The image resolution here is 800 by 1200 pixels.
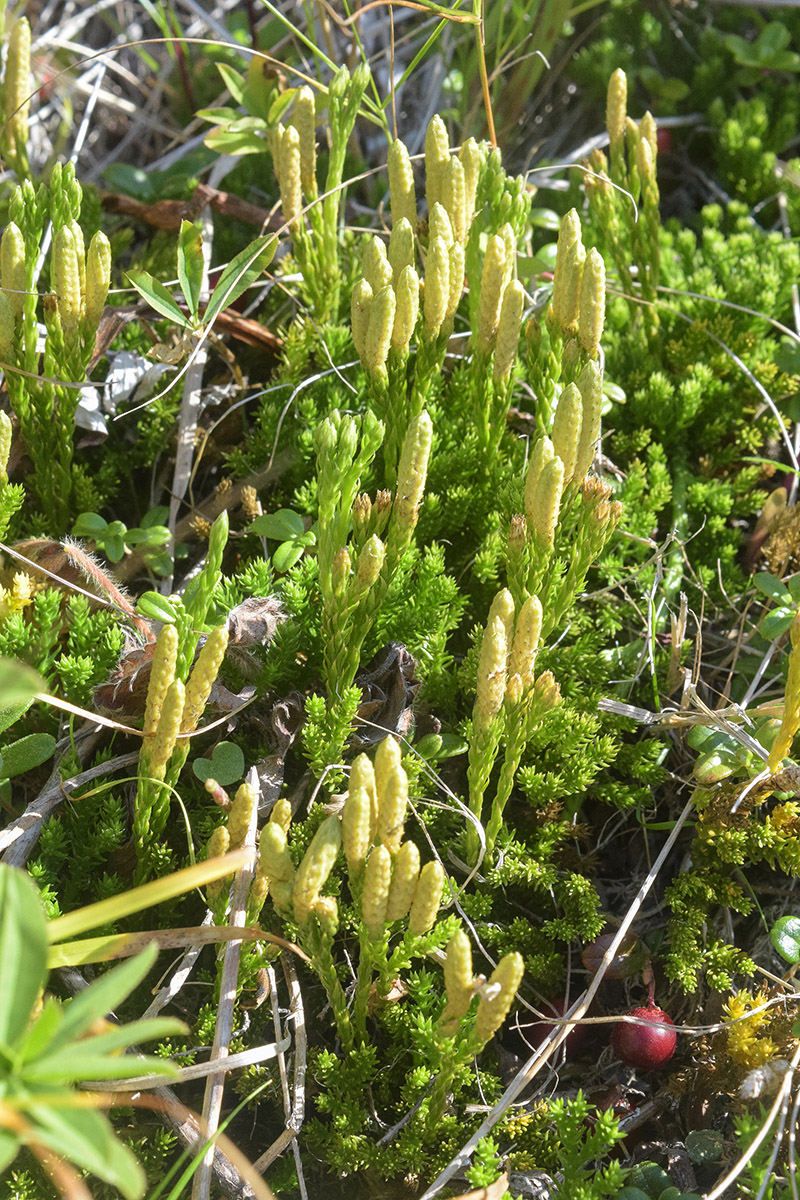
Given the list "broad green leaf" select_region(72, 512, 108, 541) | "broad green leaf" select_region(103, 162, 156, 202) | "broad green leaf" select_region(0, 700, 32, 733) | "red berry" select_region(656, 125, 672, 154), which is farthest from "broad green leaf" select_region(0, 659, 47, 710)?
"red berry" select_region(656, 125, 672, 154)

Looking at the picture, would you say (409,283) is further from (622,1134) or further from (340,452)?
(622,1134)

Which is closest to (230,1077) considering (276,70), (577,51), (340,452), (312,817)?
(312,817)

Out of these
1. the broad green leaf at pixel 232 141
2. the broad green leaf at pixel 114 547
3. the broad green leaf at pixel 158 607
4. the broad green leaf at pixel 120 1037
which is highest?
the broad green leaf at pixel 232 141

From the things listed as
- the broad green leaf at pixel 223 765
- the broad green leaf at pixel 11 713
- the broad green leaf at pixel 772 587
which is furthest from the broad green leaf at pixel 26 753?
the broad green leaf at pixel 772 587

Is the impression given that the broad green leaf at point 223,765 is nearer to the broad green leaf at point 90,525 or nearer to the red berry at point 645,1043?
the broad green leaf at point 90,525

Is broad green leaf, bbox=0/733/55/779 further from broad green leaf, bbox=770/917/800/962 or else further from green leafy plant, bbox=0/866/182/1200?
broad green leaf, bbox=770/917/800/962

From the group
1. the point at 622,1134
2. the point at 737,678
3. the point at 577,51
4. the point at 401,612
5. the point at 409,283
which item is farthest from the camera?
the point at 577,51

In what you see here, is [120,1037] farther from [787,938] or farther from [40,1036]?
[787,938]
